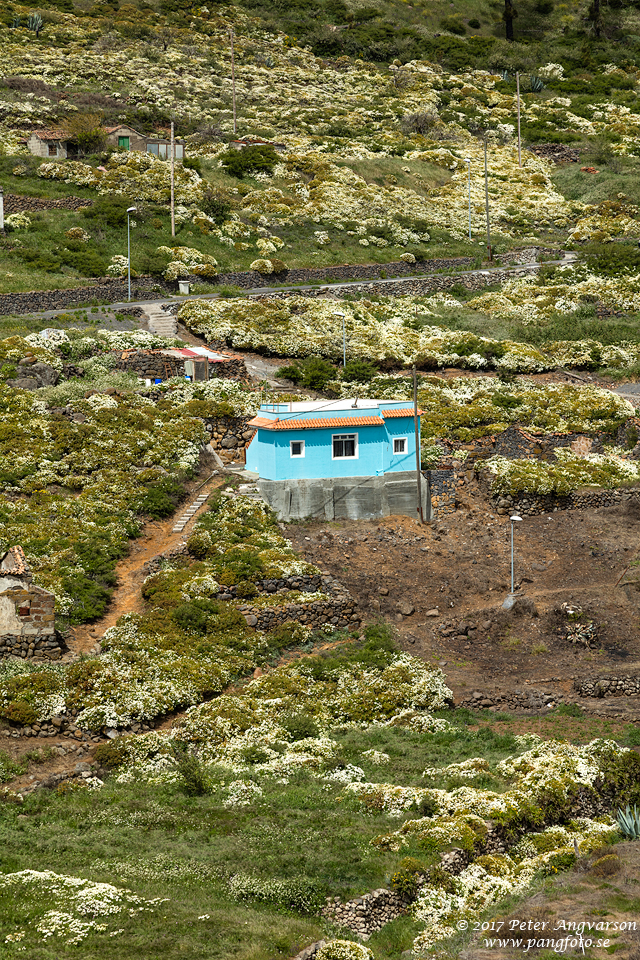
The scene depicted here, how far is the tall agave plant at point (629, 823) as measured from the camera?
2064 centimetres

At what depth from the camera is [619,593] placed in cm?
3475

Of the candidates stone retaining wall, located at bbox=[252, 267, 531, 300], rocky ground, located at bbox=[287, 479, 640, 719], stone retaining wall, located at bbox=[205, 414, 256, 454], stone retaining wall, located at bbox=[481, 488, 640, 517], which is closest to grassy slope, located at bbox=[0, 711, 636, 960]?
rocky ground, located at bbox=[287, 479, 640, 719]

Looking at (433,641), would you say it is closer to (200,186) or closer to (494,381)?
(494,381)

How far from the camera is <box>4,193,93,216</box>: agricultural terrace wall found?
6850 centimetres

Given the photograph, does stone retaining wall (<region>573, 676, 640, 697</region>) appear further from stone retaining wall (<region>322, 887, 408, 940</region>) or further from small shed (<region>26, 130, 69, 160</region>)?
small shed (<region>26, 130, 69, 160</region>)

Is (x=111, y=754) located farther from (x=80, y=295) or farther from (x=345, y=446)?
(x=80, y=295)

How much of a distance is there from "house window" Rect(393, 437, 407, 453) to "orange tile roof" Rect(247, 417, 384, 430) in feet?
3.64

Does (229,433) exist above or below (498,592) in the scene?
above

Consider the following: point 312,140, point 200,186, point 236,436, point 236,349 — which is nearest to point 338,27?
point 312,140

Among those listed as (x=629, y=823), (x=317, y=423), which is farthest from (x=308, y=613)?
(x=629, y=823)

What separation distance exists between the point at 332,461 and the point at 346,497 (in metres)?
1.54

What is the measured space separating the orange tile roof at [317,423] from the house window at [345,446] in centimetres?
45

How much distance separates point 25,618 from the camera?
2884 centimetres

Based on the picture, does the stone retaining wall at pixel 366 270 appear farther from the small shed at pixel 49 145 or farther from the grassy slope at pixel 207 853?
the grassy slope at pixel 207 853
